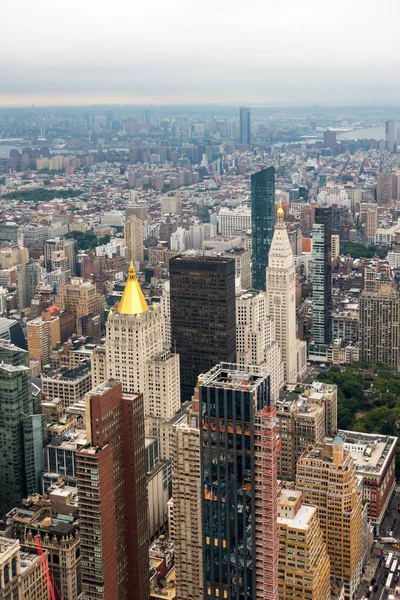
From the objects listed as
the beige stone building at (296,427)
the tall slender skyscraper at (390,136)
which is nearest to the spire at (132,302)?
the beige stone building at (296,427)

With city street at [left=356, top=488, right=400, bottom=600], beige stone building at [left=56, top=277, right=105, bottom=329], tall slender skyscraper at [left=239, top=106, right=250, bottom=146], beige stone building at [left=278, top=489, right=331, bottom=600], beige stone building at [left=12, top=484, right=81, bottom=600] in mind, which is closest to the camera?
beige stone building at [left=278, top=489, right=331, bottom=600]

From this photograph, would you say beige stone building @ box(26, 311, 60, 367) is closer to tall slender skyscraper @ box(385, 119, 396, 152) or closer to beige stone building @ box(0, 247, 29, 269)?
beige stone building @ box(0, 247, 29, 269)

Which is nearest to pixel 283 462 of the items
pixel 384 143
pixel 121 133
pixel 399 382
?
pixel 399 382

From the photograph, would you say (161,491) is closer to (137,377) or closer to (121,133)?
(137,377)

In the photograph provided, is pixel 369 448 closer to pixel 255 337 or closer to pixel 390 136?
pixel 255 337

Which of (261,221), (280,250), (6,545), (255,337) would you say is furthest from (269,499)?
(261,221)

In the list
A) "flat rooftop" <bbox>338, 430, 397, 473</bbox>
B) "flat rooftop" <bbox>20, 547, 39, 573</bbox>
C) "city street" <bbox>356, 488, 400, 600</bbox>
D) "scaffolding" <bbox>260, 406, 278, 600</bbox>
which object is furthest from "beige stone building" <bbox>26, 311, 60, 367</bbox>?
"scaffolding" <bbox>260, 406, 278, 600</bbox>
